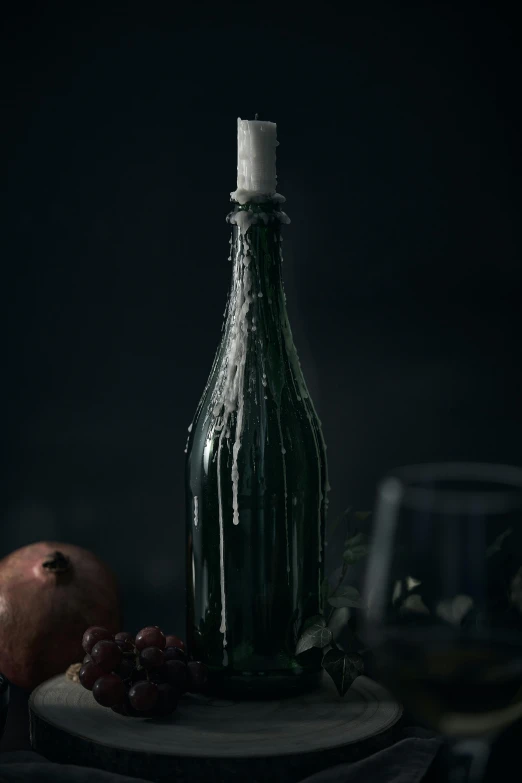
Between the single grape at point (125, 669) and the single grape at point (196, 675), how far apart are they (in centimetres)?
5

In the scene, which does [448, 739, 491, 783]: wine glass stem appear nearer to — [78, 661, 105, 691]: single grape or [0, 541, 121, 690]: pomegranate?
[78, 661, 105, 691]: single grape

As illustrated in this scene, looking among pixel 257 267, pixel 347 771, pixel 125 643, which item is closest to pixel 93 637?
pixel 125 643

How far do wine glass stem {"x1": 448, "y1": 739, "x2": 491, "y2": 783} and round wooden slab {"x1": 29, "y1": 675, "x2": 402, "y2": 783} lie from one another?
18 centimetres

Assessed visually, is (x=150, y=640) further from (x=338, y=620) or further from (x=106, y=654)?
(x=338, y=620)

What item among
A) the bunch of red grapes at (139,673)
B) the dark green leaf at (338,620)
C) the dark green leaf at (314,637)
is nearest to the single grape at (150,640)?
the bunch of red grapes at (139,673)

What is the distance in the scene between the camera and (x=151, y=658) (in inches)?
30.8

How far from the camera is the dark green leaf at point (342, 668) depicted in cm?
81

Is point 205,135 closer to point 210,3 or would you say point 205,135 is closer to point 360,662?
point 210,3

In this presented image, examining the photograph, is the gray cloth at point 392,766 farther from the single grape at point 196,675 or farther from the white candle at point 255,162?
the white candle at point 255,162

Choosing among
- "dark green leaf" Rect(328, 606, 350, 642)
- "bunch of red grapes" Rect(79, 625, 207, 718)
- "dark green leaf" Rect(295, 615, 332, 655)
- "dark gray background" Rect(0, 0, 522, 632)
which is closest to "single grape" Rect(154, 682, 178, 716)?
"bunch of red grapes" Rect(79, 625, 207, 718)

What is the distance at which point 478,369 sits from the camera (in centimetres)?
106

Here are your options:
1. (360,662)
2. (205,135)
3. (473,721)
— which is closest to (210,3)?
(205,135)

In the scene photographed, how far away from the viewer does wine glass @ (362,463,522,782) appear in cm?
49

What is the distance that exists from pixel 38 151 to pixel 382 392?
53 centimetres
